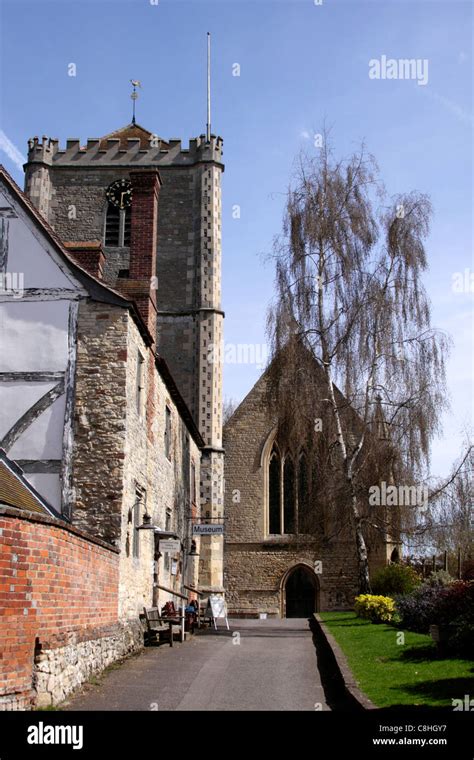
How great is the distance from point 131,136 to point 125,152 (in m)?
3.46

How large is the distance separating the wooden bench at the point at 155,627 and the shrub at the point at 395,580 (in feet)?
28.7

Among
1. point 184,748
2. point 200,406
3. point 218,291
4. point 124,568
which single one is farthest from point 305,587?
point 184,748

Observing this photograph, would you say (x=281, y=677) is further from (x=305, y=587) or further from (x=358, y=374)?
(x=305, y=587)

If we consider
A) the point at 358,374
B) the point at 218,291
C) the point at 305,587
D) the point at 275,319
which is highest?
the point at 218,291

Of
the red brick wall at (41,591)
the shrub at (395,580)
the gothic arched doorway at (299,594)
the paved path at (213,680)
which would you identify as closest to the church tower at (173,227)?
the gothic arched doorway at (299,594)

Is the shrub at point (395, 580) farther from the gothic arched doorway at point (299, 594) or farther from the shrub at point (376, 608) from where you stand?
the gothic arched doorway at point (299, 594)

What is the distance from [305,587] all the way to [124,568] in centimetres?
2046

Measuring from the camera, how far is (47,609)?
31.6 feet

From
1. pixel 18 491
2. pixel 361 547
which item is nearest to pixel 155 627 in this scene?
pixel 18 491

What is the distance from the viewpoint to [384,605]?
1958 centimetres

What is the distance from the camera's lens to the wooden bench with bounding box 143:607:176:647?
1606cm

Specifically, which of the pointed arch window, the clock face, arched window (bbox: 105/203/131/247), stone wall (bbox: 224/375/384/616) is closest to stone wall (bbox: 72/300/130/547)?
stone wall (bbox: 224/375/384/616)

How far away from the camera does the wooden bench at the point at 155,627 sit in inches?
632

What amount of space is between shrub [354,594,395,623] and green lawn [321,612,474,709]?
2.93 metres
